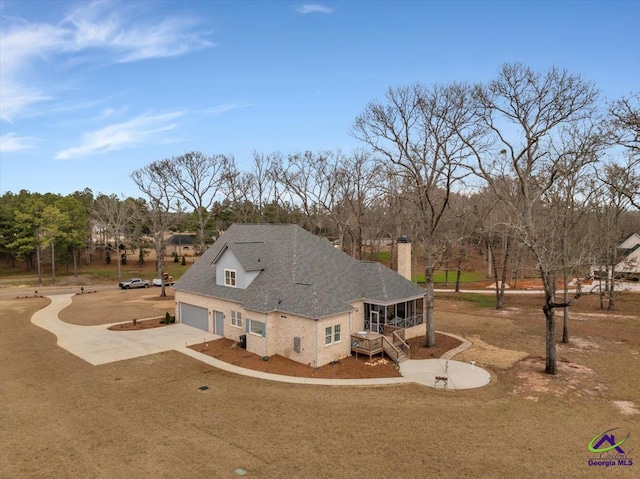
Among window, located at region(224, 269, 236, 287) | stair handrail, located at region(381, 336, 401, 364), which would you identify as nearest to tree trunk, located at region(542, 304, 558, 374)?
stair handrail, located at region(381, 336, 401, 364)

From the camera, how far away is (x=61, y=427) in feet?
46.7

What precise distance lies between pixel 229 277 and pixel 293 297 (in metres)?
6.72

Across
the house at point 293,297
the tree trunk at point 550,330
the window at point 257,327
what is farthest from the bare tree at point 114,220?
the tree trunk at point 550,330

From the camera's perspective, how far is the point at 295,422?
14594mm

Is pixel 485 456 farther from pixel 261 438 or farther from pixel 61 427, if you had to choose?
pixel 61 427

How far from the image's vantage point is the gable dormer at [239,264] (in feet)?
85.4

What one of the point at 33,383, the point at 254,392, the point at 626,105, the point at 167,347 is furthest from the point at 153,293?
the point at 626,105

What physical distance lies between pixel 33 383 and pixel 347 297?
1668 centimetres

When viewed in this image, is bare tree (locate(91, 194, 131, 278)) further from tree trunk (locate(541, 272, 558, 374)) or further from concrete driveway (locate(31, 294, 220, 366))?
tree trunk (locate(541, 272, 558, 374))

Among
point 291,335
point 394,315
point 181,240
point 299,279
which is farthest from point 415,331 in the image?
point 181,240

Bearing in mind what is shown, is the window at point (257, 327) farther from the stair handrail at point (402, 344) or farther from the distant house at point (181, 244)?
the distant house at point (181, 244)

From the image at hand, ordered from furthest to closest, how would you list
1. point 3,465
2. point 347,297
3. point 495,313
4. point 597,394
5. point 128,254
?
point 128,254 < point 495,313 < point 347,297 < point 597,394 < point 3,465

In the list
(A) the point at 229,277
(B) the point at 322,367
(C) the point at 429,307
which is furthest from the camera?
(A) the point at 229,277

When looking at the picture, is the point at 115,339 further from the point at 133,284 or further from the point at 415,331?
the point at 133,284
